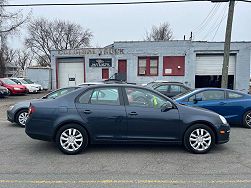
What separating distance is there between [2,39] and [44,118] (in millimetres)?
25151

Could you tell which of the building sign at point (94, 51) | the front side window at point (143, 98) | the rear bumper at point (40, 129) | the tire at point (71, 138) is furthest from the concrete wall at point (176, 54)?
the rear bumper at point (40, 129)

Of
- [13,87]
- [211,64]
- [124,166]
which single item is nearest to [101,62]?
[13,87]

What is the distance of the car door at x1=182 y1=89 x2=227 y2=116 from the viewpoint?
8297mm

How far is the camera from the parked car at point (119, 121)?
5332mm

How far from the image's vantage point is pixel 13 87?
2075cm

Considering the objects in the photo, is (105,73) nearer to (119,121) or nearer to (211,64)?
(211,64)

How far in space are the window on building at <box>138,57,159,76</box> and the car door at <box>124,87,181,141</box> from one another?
19.8 metres

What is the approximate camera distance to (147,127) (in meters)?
5.38

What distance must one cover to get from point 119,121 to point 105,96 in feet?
2.11

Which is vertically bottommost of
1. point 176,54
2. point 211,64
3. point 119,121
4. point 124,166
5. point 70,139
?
point 124,166

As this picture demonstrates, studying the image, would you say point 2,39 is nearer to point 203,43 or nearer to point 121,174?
point 203,43

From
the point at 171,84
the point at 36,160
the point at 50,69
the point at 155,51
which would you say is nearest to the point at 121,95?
the point at 36,160

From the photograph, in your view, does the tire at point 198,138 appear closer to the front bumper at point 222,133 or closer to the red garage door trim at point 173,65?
the front bumper at point 222,133

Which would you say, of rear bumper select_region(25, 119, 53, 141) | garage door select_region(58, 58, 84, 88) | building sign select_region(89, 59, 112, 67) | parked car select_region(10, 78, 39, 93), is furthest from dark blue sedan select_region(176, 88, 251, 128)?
garage door select_region(58, 58, 84, 88)
